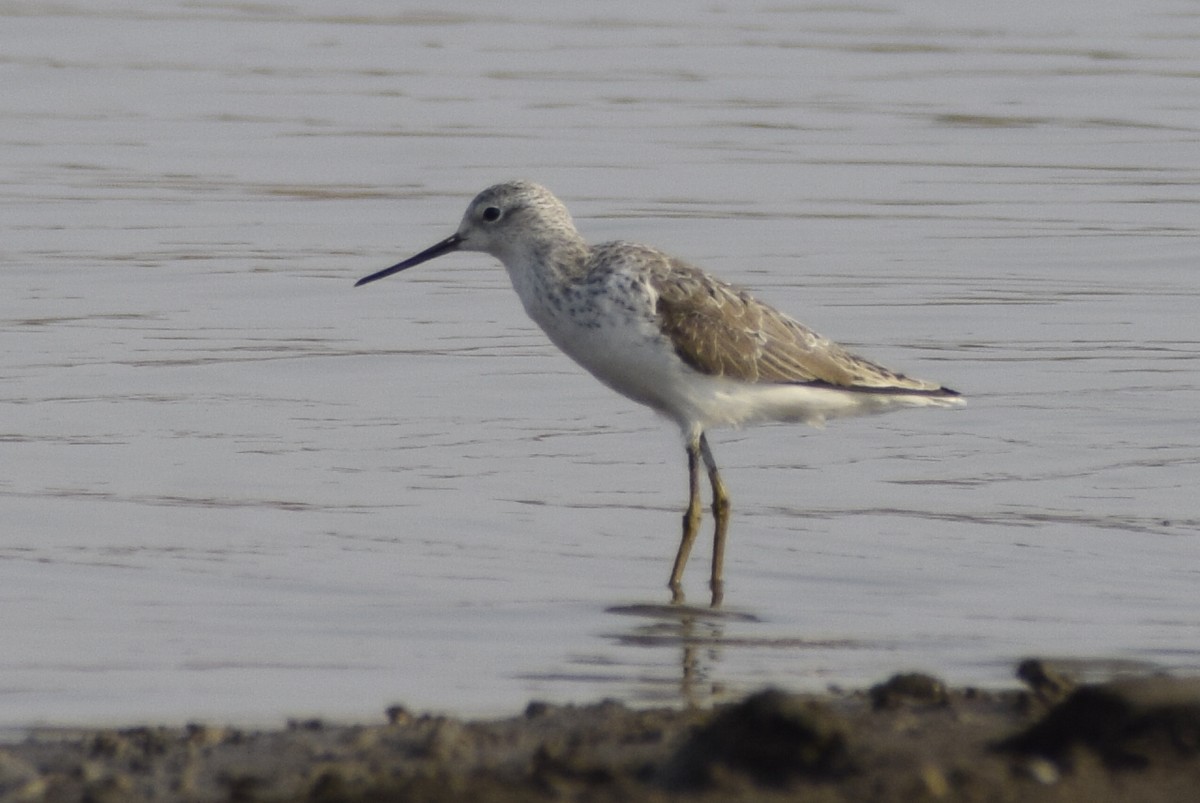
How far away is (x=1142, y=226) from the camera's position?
52.7 ft

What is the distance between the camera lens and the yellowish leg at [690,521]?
27.6 ft

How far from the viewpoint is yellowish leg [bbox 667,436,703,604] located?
8.42 metres

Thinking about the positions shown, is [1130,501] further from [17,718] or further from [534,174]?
[534,174]

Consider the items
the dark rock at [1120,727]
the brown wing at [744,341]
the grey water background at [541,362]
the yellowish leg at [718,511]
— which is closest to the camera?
the dark rock at [1120,727]

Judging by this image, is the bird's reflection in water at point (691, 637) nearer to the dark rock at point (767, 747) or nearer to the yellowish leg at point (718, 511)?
the yellowish leg at point (718, 511)

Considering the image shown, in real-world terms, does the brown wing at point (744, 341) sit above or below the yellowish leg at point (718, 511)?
above

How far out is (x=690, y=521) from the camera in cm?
905

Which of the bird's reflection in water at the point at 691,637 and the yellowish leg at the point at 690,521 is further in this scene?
the yellowish leg at the point at 690,521

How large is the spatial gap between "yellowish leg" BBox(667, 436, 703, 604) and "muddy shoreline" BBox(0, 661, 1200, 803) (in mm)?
2313

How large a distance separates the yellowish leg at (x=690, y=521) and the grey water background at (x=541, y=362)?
0.09 metres

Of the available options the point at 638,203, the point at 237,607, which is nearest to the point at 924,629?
the point at 237,607

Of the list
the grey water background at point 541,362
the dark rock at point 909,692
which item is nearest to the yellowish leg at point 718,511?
the grey water background at point 541,362

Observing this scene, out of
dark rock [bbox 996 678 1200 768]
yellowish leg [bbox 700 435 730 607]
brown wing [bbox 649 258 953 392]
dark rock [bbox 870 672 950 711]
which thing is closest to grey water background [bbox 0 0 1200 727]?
yellowish leg [bbox 700 435 730 607]

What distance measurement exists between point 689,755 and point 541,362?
7.40 meters
